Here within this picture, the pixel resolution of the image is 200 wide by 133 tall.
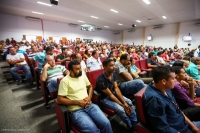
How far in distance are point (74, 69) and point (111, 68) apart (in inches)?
22.4

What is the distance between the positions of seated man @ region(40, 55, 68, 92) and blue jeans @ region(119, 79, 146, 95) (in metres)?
1.17

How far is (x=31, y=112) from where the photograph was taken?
2010mm

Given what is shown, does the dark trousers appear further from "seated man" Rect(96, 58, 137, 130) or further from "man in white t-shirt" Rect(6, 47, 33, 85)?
"man in white t-shirt" Rect(6, 47, 33, 85)

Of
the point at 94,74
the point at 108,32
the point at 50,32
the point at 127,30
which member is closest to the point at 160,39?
the point at 127,30

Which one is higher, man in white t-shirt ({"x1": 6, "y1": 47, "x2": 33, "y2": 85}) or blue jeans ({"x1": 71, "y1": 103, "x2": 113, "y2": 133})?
man in white t-shirt ({"x1": 6, "y1": 47, "x2": 33, "y2": 85})

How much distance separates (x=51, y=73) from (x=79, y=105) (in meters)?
1.13

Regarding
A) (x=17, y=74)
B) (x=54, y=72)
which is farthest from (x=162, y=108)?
(x=17, y=74)

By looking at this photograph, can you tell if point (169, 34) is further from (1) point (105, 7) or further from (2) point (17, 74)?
(2) point (17, 74)

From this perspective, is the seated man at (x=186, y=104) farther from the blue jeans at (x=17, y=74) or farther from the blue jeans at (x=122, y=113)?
the blue jeans at (x=17, y=74)

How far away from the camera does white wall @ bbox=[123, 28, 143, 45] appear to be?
48.5ft

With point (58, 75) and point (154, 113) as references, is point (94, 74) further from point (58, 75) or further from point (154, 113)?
point (154, 113)

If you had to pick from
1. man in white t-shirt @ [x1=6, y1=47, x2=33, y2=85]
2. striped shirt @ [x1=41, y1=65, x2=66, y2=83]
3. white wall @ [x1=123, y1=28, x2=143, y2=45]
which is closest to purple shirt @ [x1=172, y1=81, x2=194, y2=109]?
striped shirt @ [x1=41, y1=65, x2=66, y2=83]

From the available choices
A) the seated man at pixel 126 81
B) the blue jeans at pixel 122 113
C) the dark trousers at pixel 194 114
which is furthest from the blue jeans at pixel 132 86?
the dark trousers at pixel 194 114

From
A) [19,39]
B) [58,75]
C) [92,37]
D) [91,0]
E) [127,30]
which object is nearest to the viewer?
[58,75]
